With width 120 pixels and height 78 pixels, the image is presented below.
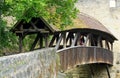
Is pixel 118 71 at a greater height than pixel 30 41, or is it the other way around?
pixel 30 41

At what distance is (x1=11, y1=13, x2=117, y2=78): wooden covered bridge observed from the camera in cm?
1579

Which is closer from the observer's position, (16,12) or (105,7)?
(16,12)

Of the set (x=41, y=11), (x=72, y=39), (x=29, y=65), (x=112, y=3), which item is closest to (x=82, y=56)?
(x=72, y=39)

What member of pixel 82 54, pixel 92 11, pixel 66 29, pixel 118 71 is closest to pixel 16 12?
pixel 66 29

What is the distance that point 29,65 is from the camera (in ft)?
28.4

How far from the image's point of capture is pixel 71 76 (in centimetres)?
2306

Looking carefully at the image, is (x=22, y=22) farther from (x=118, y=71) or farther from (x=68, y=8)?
(x=118, y=71)

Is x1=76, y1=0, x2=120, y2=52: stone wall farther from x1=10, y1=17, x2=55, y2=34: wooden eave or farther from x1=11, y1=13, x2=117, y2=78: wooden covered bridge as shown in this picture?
x1=10, y1=17, x2=55, y2=34: wooden eave

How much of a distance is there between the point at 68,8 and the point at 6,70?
27.8 feet

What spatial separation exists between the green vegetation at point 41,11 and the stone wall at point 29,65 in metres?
2.73

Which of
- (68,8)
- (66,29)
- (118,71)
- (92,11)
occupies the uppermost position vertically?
(68,8)

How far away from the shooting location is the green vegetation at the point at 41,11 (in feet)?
45.8

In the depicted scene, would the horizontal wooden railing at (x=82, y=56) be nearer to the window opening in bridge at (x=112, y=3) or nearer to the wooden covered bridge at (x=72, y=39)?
the wooden covered bridge at (x=72, y=39)

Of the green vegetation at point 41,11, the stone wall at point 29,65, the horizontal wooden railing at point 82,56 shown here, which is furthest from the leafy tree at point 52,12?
the stone wall at point 29,65
